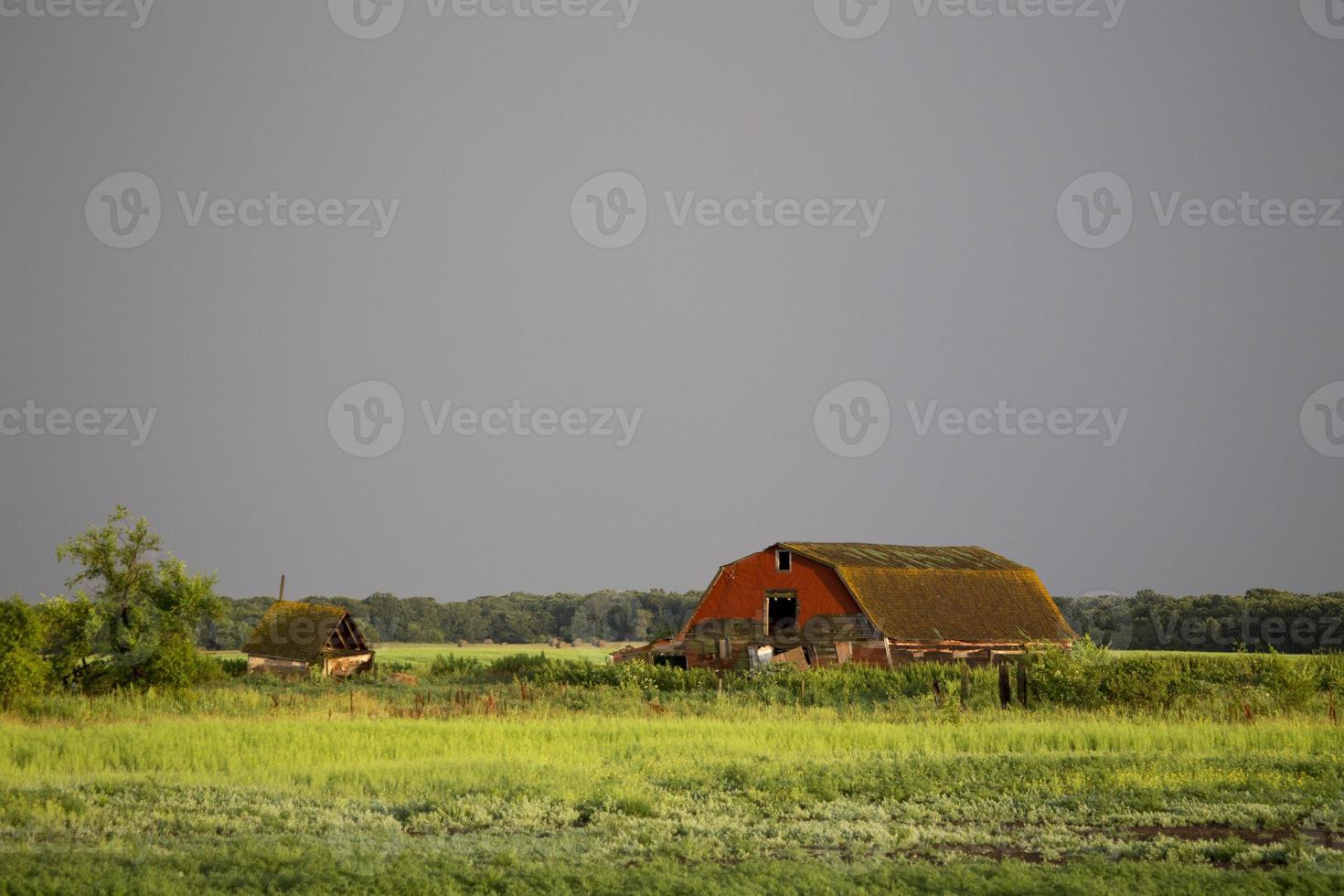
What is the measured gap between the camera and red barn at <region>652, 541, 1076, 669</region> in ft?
155

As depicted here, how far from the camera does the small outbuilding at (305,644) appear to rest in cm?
5222

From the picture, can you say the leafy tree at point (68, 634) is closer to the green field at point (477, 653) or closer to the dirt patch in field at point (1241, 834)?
the green field at point (477, 653)

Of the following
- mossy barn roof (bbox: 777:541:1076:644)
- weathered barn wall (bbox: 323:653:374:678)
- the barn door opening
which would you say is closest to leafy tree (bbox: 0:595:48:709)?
weathered barn wall (bbox: 323:653:374:678)

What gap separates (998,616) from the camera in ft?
165

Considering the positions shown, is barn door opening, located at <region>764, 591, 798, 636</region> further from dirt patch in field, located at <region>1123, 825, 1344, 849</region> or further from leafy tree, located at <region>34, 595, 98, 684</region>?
dirt patch in field, located at <region>1123, 825, 1344, 849</region>

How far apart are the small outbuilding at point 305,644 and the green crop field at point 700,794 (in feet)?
Answer: 54.7

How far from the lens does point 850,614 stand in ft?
156

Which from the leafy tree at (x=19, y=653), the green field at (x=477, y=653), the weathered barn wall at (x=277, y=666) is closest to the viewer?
the leafy tree at (x=19, y=653)

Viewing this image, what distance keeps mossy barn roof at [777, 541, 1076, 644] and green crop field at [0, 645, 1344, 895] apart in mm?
11930

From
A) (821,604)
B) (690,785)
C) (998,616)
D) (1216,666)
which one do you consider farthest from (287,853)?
(998,616)

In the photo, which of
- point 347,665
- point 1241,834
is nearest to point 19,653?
point 347,665

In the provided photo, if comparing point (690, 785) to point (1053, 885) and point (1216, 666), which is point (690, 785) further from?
point (1216, 666)

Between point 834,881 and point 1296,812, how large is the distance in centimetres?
801

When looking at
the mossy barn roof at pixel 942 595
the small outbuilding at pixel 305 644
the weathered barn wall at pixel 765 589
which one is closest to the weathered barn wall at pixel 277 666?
the small outbuilding at pixel 305 644
